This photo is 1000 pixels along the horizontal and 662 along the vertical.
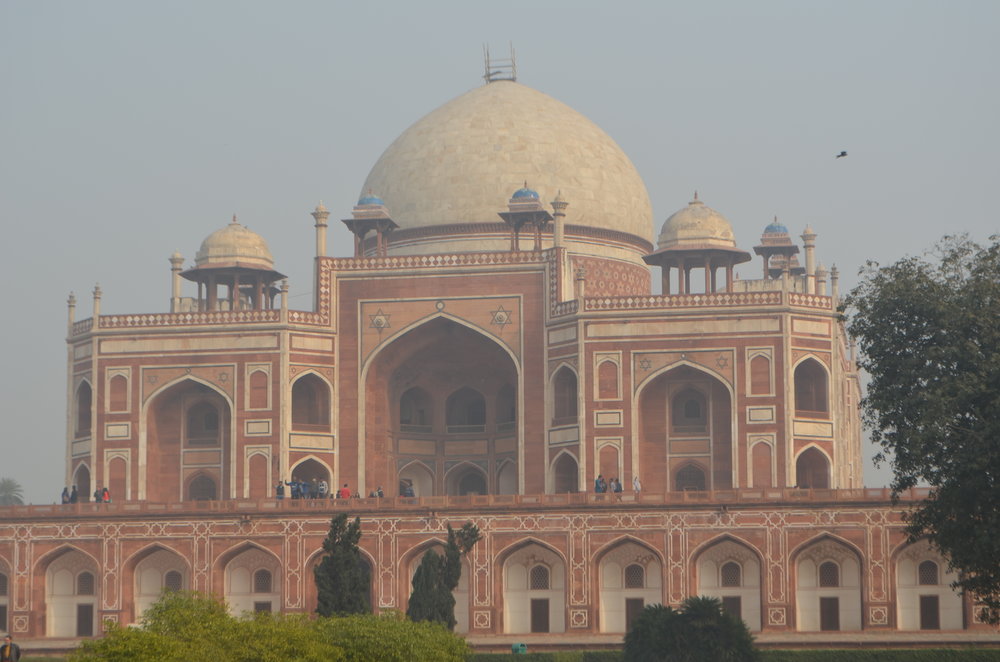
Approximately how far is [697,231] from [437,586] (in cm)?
1296

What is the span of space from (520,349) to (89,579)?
10.4 metres

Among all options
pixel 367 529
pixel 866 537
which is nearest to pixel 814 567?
pixel 866 537

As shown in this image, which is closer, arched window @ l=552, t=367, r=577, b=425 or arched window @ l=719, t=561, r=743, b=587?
arched window @ l=719, t=561, r=743, b=587

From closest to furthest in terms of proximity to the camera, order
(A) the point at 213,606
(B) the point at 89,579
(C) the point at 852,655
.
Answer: (A) the point at 213,606 < (C) the point at 852,655 < (B) the point at 89,579

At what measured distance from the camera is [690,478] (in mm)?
41656

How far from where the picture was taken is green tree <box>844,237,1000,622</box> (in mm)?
26922

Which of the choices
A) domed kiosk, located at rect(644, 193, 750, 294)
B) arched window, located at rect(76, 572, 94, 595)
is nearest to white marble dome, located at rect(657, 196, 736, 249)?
domed kiosk, located at rect(644, 193, 750, 294)

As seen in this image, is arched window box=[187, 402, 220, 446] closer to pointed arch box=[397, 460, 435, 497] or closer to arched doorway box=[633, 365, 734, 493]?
pointed arch box=[397, 460, 435, 497]

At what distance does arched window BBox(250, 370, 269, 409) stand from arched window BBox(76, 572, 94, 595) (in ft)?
17.2

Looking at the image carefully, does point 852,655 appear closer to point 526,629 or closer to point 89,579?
point 526,629

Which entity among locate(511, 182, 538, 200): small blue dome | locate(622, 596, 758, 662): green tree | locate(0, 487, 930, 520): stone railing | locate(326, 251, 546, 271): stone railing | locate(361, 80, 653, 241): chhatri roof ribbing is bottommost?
locate(622, 596, 758, 662): green tree

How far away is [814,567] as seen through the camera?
1464 inches

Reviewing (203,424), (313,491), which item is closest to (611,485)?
(313,491)

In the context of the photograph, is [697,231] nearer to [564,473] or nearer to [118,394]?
[564,473]
